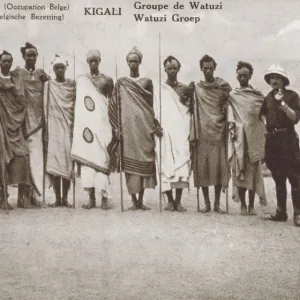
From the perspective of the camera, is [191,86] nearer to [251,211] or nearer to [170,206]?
[170,206]

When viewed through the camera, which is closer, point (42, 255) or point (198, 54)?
point (42, 255)

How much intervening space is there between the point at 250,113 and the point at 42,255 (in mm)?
1919

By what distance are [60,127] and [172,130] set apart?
2.90 ft

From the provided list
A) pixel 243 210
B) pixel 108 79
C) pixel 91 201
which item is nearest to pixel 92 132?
pixel 108 79

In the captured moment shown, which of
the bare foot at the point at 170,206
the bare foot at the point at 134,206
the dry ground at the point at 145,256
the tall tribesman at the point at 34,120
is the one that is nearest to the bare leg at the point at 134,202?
the bare foot at the point at 134,206

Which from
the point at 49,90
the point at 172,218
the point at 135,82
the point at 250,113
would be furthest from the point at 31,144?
the point at 250,113

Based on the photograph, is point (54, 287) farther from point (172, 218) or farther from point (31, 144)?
point (31, 144)

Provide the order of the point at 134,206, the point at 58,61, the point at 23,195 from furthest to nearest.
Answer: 1. the point at 23,195
2. the point at 134,206
3. the point at 58,61

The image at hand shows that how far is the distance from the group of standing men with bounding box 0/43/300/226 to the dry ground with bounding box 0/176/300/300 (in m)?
0.30

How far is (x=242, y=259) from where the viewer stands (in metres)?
4.18

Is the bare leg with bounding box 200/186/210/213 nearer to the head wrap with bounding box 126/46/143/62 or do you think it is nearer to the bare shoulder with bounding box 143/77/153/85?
the bare shoulder with bounding box 143/77/153/85

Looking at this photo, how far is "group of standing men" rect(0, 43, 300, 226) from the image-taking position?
512 centimetres

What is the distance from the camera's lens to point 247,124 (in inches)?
201

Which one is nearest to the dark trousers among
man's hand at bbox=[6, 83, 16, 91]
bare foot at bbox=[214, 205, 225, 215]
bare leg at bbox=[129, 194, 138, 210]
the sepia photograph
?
the sepia photograph
